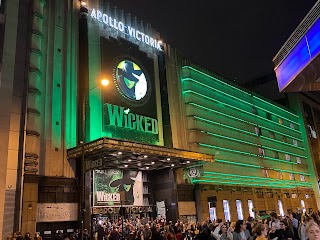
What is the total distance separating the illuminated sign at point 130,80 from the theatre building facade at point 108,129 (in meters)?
0.13

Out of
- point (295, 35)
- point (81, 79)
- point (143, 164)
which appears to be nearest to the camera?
point (295, 35)

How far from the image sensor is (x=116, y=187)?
29.6 metres

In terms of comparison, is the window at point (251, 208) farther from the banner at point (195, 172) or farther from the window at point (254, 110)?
the window at point (254, 110)

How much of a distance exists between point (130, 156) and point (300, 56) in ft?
60.8

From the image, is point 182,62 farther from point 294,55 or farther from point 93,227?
point 294,55

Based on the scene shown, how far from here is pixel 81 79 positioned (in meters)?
29.4

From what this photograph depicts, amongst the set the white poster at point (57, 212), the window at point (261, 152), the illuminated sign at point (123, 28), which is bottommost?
the white poster at point (57, 212)

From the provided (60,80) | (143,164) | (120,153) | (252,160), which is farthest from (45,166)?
(252,160)

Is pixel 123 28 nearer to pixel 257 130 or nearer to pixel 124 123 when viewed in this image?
pixel 124 123

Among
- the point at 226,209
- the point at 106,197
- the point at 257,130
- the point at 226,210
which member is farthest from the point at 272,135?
the point at 106,197

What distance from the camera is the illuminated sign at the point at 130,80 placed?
106ft

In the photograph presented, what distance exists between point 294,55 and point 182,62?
29.5 meters

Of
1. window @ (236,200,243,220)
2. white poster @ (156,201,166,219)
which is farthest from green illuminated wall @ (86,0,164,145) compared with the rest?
window @ (236,200,243,220)

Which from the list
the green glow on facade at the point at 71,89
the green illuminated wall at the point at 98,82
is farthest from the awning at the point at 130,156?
the green illuminated wall at the point at 98,82
